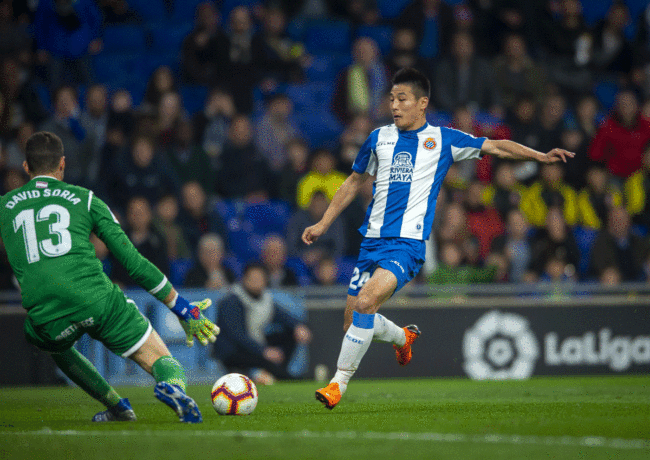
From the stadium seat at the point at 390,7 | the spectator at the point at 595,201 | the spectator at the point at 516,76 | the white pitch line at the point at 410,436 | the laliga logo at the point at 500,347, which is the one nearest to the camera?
the white pitch line at the point at 410,436

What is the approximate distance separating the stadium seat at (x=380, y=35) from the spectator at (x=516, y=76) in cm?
215

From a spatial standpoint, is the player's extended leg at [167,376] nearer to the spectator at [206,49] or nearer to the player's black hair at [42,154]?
the player's black hair at [42,154]

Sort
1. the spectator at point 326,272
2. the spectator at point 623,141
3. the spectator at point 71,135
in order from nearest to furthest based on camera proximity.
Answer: the spectator at point 326,272 < the spectator at point 71,135 < the spectator at point 623,141

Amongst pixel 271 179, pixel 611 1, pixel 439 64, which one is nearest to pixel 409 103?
pixel 271 179

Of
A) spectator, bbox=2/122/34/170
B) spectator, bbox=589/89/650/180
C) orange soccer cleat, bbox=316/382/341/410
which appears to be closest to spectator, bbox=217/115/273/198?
spectator, bbox=2/122/34/170

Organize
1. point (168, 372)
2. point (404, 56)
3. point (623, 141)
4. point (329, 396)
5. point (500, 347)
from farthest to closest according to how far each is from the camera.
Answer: point (404, 56) < point (623, 141) < point (500, 347) < point (329, 396) < point (168, 372)

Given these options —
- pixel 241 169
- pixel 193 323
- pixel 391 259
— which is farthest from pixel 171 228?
pixel 193 323

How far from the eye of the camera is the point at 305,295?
37.8 ft

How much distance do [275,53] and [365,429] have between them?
10.5 meters

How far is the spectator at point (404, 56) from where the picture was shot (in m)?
14.6

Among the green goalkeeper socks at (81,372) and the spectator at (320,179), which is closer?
the green goalkeeper socks at (81,372)

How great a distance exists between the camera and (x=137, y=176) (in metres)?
12.6

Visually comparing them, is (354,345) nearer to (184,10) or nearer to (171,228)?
(171,228)

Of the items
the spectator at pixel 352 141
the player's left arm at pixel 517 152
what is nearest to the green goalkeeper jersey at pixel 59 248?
the player's left arm at pixel 517 152
